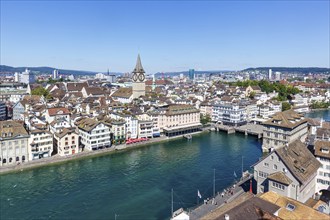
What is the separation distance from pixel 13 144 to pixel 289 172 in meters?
30.1

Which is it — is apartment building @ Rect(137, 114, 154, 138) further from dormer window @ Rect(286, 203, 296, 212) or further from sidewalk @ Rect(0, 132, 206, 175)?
dormer window @ Rect(286, 203, 296, 212)

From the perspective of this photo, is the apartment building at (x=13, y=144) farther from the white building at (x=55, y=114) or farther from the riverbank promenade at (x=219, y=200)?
the riverbank promenade at (x=219, y=200)

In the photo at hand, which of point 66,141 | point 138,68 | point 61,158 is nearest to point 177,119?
point 66,141

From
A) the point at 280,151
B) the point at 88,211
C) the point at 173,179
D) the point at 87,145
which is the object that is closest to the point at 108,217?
the point at 88,211

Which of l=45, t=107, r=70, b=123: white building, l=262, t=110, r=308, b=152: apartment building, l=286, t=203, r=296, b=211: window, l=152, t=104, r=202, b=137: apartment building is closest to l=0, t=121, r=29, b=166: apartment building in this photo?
l=45, t=107, r=70, b=123: white building

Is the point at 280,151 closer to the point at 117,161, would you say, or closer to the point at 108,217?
the point at 108,217

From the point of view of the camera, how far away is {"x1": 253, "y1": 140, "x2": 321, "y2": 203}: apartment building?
67.6ft

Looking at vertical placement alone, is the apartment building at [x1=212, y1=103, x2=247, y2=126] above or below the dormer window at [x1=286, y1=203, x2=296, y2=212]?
above

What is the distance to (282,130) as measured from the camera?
38.8 meters

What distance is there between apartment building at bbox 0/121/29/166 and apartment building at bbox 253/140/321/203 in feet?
89.0

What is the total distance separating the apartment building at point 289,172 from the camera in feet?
67.6

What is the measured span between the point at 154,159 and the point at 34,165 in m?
14.5

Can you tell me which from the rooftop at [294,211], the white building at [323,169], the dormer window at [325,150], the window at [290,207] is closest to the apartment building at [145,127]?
the white building at [323,169]

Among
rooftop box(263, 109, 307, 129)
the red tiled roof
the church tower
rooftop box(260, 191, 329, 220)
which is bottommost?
rooftop box(260, 191, 329, 220)
